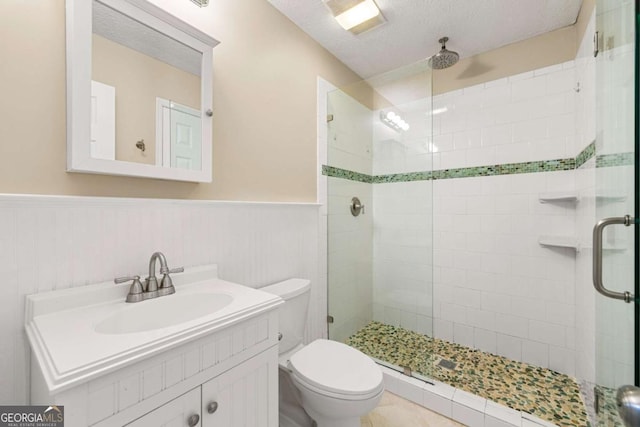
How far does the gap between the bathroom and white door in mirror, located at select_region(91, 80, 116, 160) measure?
90mm

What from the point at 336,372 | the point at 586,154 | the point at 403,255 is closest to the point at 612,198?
the point at 586,154

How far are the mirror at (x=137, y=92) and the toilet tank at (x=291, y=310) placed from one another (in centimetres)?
72

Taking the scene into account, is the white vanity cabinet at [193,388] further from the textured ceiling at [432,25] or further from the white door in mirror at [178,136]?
the textured ceiling at [432,25]

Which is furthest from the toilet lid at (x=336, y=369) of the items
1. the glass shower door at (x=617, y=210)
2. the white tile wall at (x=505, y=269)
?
the white tile wall at (x=505, y=269)

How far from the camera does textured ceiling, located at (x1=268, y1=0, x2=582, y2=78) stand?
174 centimetres

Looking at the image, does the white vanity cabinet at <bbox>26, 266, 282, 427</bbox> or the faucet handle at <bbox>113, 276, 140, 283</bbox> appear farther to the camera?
the faucet handle at <bbox>113, 276, 140, 283</bbox>

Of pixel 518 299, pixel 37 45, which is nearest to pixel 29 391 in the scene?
pixel 37 45

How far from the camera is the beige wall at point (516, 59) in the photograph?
192 cm

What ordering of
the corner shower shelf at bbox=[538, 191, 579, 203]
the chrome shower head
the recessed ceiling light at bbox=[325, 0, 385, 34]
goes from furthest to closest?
1. the chrome shower head
2. the corner shower shelf at bbox=[538, 191, 579, 203]
3. the recessed ceiling light at bbox=[325, 0, 385, 34]

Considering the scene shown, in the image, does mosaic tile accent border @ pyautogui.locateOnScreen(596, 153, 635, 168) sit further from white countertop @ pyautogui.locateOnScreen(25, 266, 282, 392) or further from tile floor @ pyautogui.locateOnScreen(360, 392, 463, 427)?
tile floor @ pyautogui.locateOnScreen(360, 392, 463, 427)

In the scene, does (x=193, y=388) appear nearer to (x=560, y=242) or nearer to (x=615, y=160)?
(x=615, y=160)

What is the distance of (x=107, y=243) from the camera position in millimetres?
1064

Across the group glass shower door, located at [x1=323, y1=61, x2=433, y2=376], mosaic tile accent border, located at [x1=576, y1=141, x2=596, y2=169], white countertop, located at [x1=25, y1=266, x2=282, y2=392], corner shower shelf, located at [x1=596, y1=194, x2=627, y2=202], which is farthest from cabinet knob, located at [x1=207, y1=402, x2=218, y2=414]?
mosaic tile accent border, located at [x1=576, y1=141, x2=596, y2=169]

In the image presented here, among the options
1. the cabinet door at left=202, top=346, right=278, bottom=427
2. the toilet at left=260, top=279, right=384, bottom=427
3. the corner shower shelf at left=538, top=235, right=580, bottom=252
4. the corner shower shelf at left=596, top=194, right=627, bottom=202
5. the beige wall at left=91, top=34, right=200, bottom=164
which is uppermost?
the beige wall at left=91, top=34, right=200, bottom=164
